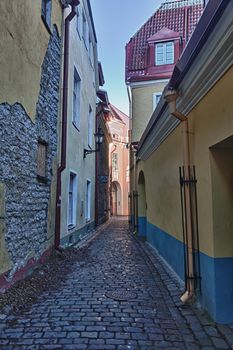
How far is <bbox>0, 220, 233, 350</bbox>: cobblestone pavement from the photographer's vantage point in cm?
301

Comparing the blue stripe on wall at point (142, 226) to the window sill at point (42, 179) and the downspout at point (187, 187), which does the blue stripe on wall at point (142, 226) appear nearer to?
the window sill at point (42, 179)

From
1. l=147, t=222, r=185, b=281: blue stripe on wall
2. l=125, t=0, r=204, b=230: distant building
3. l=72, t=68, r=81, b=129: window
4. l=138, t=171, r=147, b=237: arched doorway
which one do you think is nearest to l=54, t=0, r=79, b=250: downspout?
l=72, t=68, r=81, b=129: window

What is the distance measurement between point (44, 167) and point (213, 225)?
3.96 m

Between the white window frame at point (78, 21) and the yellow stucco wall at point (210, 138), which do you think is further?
the white window frame at point (78, 21)

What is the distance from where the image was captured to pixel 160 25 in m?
15.3

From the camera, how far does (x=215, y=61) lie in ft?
10.1

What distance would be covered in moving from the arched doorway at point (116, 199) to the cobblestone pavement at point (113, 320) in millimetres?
22251

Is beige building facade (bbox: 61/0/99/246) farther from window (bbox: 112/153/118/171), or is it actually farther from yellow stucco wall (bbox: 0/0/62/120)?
window (bbox: 112/153/118/171)

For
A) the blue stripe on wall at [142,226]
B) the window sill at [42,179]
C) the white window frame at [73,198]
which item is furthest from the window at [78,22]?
the blue stripe on wall at [142,226]

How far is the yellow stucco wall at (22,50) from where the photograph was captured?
14.2ft

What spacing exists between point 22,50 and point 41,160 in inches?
83.0

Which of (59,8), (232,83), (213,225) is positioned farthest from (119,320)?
(59,8)

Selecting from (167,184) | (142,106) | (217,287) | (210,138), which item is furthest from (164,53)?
(217,287)

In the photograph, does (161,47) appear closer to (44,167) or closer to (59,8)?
(59,8)
